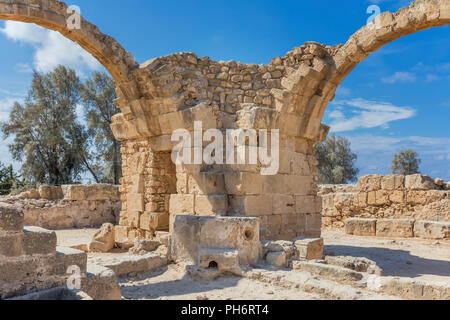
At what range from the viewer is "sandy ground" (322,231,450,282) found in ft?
18.0

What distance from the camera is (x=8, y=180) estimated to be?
17.3 m

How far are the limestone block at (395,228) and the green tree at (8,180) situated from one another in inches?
633

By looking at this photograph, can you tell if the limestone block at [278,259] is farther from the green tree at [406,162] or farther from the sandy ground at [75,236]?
the green tree at [406,162]

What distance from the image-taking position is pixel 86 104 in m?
19.1

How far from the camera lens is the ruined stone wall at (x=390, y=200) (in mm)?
9141

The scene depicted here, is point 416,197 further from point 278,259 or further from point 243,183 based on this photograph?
point 278,259

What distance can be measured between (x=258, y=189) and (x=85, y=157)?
588 inches

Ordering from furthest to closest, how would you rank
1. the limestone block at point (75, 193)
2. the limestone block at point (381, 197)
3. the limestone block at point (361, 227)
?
the limestone block at point (75, 193) < the limestone block at point (381, 197) < the limestone block at point (361, 227)

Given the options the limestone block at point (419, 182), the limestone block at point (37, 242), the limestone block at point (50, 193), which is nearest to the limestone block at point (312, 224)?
the limestone block at point (419, 182)

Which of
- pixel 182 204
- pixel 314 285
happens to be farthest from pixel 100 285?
pixel 182 204

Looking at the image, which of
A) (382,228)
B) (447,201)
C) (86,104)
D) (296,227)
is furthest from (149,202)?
(86,104)

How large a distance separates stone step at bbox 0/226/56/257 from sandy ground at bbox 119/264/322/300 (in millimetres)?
927

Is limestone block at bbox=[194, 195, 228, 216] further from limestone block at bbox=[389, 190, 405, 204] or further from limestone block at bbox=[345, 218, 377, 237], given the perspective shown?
limestone block at bbox=[389, 190, 405, 204]
